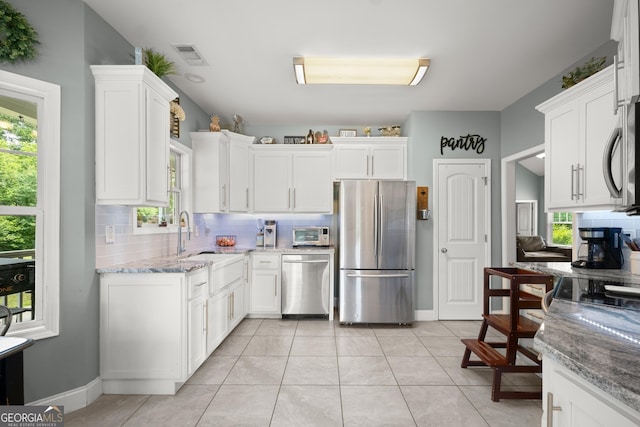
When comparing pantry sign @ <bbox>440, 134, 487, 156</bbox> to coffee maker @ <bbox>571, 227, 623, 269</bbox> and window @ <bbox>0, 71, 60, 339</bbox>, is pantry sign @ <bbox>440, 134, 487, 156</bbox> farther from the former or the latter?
window @ <bbox>0, 71, 60, 339</bbox>

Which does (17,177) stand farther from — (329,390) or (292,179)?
(292,179)

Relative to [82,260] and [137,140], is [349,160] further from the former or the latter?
[82,260]

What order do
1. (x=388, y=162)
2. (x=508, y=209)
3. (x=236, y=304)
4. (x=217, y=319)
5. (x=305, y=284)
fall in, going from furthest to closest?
(x=388, y=162), (x=305, y=284), (x=508, y=209), (x=236, y=304), (x=217, y=319)

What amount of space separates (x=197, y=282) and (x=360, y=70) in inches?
94.4

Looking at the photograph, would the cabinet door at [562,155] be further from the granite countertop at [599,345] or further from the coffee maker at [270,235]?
the coffee maker at [270,235]

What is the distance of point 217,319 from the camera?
310 centimetres

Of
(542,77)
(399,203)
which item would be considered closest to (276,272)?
→ (399,203)

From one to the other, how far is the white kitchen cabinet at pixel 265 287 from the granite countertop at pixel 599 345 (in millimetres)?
3462

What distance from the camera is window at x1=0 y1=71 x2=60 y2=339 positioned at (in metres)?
1.95

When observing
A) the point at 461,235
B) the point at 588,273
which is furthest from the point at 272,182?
the point at 588,273

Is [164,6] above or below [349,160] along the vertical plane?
above

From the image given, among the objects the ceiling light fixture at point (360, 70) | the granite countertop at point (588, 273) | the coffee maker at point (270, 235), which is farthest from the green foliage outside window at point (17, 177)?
the granite countertop at point (588, 273)

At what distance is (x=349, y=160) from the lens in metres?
4.57

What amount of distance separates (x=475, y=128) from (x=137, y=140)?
12.9 ft
